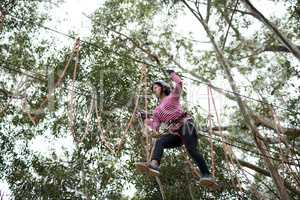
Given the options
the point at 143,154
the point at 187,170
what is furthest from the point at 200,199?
Answer: the point at 143,154

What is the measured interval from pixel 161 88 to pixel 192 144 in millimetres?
548

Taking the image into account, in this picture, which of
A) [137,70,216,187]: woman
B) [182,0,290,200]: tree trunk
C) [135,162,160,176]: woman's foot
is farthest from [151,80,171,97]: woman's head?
[182,0,290,200]: tree trunk

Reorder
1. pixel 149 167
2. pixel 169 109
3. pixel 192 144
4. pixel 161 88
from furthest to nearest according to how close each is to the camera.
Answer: pixel 161 88, pixel 169 109, pixel 192 144, pixel 149 167

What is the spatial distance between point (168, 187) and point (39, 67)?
2.85 m

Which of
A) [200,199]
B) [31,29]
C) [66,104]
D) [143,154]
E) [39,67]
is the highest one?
[31,29]

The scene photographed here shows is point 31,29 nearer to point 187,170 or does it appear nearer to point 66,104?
point 66,104

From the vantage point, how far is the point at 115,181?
7547mm

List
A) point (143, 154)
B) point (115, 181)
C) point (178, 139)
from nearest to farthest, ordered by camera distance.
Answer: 1. point (178, 139)
2. point (143, 154)
3. point (115, 181)

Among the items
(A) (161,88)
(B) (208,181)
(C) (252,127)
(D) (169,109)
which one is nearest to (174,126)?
(D) (169,109)

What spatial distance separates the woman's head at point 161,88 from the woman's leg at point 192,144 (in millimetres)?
358

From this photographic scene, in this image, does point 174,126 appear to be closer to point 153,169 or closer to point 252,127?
point 153,169

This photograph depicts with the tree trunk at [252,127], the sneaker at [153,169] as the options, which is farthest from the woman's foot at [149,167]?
the tree trunk at [252,127]

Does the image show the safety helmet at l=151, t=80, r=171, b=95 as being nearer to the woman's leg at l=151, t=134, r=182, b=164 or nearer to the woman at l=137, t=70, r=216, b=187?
the woman at l=137, t=70, r=216, b=187

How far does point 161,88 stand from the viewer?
384 centimetres
